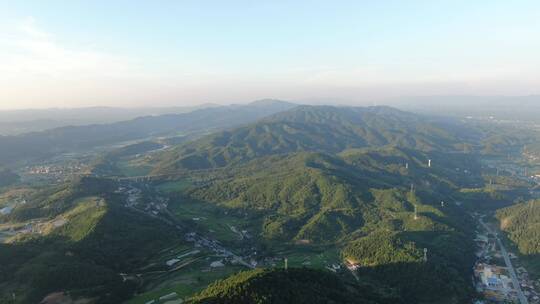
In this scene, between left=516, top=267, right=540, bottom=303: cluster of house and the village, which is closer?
the village

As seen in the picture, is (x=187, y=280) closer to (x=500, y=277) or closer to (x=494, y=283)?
(x=494, y=283)

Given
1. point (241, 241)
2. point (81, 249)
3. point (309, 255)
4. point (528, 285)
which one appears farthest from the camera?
point (241, 241)

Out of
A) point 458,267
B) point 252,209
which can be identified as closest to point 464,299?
point 458,267

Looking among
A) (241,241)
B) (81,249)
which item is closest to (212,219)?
(241,241)

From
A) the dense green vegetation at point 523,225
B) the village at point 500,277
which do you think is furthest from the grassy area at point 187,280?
the dense green vegetation at point 523,225

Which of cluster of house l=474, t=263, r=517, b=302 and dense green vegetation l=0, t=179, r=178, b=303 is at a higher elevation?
dense green vegetation l=0, t=179, r=178, b=303

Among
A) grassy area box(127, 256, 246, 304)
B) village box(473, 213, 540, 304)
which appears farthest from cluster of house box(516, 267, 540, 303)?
grassy area box(127, 256, 246, 304)

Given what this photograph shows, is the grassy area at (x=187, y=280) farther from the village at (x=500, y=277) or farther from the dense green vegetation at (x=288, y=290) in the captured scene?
the village at (x=500, y=277)

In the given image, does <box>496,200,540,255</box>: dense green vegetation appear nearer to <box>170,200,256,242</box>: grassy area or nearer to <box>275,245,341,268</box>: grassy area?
<box>275,245,341,268</box>: grassy area

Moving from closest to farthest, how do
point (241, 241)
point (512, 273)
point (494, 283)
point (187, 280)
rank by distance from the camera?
point (187, 280), point (494, 283), point (512, 273), point (241, 241)
